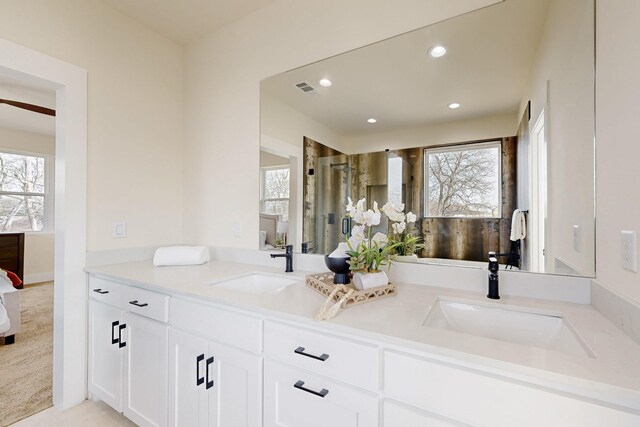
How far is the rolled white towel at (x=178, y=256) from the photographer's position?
6.32ft

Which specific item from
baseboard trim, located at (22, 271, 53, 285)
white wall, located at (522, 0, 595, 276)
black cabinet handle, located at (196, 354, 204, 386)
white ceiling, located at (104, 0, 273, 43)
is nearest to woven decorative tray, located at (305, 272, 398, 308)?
black cabinet handle, located at (196, 354, 204, 386)

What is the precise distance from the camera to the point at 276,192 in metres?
1.97

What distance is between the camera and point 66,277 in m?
1.76

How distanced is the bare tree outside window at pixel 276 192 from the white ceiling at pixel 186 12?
1119mm

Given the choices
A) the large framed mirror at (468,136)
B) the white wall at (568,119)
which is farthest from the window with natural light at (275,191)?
the white wall at (568,119)

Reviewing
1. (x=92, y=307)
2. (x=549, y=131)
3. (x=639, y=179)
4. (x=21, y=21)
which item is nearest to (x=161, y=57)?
(x=21, y=21)

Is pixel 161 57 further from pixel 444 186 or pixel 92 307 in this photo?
pixel 444 186

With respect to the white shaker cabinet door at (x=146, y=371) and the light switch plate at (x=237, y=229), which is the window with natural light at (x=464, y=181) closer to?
the light switch plate at (x=237, y=229)

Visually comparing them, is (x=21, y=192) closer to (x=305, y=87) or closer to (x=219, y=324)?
(x=305, y=87)

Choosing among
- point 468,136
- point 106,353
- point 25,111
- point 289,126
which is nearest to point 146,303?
point 106,353

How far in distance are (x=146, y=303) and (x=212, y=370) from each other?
534 mm

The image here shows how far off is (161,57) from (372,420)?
107 inches

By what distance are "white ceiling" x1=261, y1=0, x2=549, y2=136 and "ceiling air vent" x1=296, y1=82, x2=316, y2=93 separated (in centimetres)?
2

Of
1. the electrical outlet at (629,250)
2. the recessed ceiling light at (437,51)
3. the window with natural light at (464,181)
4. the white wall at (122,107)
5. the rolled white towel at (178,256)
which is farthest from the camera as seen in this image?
the rolled white towel at (178,256)
